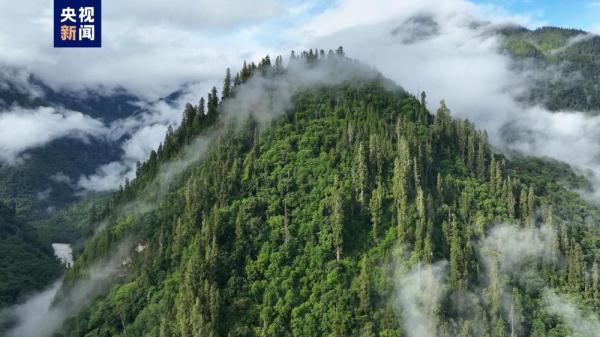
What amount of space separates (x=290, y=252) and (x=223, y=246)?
67.1 ft

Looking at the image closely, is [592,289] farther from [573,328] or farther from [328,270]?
[328,270]

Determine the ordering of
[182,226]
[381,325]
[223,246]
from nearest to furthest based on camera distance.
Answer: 1. [381,325]
2. [223,246]
3. [182,226]

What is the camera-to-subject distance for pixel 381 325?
152625 mm

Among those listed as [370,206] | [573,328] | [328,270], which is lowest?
[573,328]

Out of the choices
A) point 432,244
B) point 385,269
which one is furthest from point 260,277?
point 432,244

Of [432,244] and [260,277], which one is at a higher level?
[432,244]

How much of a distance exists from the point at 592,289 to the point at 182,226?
419ft

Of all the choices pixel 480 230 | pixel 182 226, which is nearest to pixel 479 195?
pixel 480 230

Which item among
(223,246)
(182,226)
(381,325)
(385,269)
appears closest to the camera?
(381,325)

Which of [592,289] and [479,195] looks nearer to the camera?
[592,289]

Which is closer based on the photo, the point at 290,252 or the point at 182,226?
the point at 290,252

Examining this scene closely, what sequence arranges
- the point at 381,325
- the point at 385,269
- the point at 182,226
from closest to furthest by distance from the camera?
the point at 381,325, the point at 385,269, the point at 182,226

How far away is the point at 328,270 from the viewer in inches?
6486

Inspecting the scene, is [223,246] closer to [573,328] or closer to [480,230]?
[480,230]
